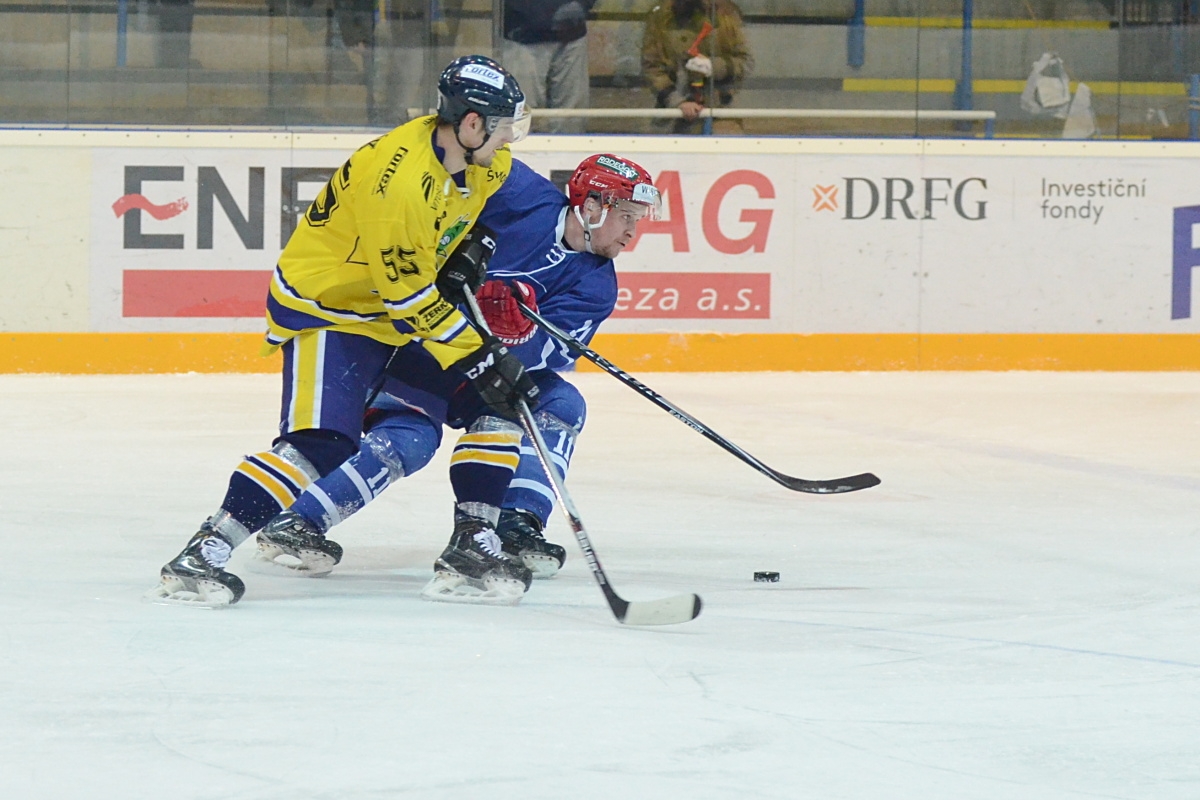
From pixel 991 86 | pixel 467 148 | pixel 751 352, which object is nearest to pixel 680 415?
pixel 467 148

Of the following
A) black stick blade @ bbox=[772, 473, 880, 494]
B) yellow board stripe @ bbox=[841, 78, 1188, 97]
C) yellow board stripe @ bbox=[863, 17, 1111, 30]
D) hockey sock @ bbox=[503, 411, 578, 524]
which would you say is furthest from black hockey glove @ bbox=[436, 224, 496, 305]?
yellow board stripe @ bbox=[863, 17, 1111, 30]

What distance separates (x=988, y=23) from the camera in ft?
25.2

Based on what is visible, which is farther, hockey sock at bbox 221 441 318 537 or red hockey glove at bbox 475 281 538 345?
red hockey glove at bbox 475 281 538 345

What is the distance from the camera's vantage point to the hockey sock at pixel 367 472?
307 cm

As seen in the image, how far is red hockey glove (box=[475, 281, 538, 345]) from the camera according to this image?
124 inches

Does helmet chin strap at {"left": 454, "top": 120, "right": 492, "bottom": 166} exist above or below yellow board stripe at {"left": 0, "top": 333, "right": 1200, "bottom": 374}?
above

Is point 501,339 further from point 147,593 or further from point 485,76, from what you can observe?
point 147,593

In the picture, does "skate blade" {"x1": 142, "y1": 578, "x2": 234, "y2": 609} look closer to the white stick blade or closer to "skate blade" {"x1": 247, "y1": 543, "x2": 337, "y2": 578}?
"skate blade" {"x1": 247, "y1": 543, "x2": 337, "y2": 578}

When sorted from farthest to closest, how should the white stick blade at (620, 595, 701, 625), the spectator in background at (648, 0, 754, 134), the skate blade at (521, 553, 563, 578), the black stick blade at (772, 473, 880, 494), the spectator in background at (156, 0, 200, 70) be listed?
the spectator in background at (648, 0, 754, 134) < the spectator in background at (156, 0, 200, 70) < the black stick blade at (772, 473, 880, 494) < the skate blade at (521, 553, 563, 578) < the white stick blade at (620, 595, 701, 625)

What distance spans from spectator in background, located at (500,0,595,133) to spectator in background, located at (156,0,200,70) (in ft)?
4.44

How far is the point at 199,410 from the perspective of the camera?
5832mm

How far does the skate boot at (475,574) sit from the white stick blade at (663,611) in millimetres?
278

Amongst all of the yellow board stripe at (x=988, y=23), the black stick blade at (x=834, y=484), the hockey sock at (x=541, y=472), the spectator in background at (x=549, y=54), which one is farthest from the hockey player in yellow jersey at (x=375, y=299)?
the yellow board stripe at (x=988, y=23)

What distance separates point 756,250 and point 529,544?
429cm
